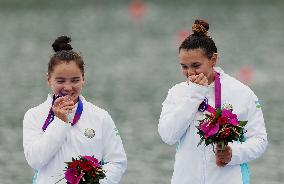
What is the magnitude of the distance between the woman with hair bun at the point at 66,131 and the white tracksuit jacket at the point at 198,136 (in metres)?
0.43

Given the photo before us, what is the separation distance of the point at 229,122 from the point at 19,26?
33885 mm

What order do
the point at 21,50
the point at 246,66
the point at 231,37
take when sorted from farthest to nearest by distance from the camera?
the point at 231,37 → the point at 21,50 → the point at 246,66

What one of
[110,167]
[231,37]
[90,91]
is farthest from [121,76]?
[110,167]

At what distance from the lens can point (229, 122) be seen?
7.24m

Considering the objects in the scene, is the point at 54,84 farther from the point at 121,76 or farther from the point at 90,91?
the point at 121,76

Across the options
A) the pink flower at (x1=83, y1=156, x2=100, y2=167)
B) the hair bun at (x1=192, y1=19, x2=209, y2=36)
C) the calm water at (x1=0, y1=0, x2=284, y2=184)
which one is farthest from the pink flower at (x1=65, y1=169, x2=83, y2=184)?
the calm water at (x1=0, y1=0, x2=284, y2=184)

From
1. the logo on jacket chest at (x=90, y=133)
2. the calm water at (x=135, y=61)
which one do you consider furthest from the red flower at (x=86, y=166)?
the calm water at (x=135, y=61)

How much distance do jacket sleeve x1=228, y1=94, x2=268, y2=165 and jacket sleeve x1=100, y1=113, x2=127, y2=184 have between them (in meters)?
0.80

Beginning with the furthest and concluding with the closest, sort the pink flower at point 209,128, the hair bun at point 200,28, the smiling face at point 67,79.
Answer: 1. the hair bun at point 200,28
2. the smiling face at point 67,79
3. the pink flower at point 209,128

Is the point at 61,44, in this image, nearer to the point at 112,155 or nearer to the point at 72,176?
the point at 112,155

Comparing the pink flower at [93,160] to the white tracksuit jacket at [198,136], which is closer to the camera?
the pink flower at [93,160]

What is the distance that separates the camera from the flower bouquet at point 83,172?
7.07m

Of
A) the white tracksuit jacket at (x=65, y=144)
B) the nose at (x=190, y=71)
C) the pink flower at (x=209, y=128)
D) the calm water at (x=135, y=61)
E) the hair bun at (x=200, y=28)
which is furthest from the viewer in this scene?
the calm water at (x=135, y=61)

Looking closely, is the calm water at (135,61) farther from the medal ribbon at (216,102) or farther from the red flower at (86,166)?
the red flower at (86,166)
